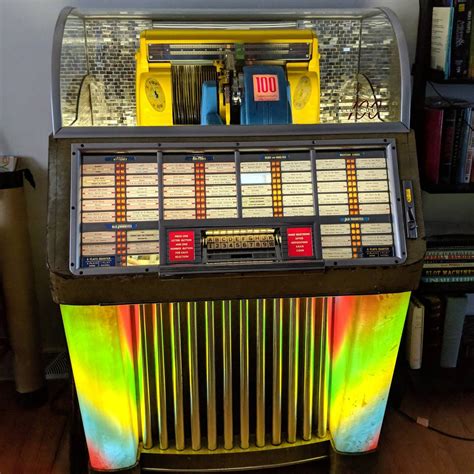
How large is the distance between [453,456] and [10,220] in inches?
75.6

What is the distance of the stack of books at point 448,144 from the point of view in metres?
2.29

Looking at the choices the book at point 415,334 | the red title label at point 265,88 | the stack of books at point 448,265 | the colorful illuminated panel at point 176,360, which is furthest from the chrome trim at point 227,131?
the book at point 415,334

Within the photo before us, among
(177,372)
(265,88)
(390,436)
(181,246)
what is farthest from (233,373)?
(265,88)

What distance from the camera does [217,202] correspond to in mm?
1686

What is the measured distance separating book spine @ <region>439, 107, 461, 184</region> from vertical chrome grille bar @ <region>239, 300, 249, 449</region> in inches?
42.0

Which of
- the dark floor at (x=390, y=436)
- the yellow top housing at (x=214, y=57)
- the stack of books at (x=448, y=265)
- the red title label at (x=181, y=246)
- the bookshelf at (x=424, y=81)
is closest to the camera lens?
the red title label at (x=181, y=246)

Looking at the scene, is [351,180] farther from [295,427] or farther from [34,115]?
[34,115]

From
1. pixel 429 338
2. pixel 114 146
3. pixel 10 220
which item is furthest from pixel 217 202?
pixel 429 338

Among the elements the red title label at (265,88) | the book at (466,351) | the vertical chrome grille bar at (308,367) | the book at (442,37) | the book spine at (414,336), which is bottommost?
the book at (466,351)

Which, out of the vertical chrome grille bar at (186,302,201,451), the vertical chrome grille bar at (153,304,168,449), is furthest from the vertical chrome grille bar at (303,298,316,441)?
the vertical chrome grille bar at (153,304,168,449)

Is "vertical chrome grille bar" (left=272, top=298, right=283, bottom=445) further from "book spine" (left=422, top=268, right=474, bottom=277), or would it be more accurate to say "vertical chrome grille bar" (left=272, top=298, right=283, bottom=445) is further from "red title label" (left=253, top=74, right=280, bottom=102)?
"book spine" (left=422, top=268, right=474, bottom=277)

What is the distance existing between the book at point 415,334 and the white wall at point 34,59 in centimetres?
108

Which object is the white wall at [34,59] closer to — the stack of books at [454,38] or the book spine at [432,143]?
the stack of books at [454,38]

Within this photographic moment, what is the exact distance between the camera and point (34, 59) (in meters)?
2.35
